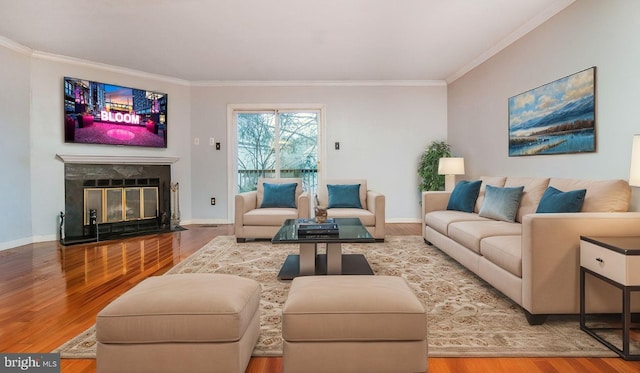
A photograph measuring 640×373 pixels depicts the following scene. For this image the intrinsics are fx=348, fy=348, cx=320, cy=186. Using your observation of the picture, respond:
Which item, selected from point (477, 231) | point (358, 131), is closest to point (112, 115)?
point (358, 131)

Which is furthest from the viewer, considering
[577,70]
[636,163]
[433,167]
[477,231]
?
[433,167]

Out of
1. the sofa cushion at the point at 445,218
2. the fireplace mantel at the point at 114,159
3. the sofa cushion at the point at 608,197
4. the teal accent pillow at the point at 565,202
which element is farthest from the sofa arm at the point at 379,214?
the fireplace mantel at the point at 114,159

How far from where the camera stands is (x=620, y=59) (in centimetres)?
264

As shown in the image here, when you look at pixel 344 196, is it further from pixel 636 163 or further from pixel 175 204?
pixel 636 163

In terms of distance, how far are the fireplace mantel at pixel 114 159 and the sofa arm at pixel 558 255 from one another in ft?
17.0

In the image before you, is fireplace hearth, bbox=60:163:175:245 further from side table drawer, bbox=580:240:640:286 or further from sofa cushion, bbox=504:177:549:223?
side table drawer, bbox=580:240:640:286

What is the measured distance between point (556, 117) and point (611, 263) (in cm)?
202

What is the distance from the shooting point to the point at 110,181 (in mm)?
5098

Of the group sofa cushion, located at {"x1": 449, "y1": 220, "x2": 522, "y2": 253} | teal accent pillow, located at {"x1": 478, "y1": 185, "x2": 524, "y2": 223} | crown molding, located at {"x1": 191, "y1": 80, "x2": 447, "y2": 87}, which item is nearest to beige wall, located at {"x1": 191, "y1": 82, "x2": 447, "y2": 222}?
crown molding, located at {"x1": 191, "y1": 80, "x2": 447, "y2": 87}

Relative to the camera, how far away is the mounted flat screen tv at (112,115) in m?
4.83

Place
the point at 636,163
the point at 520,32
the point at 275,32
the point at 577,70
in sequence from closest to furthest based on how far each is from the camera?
the point at 636,163
the point at 577,70
the point at 520,32
the point at 275,32

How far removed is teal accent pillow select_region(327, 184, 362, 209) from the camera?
4695mm

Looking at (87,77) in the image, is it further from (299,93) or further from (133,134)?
(299,93)

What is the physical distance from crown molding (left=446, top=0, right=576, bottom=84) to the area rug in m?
2.56
